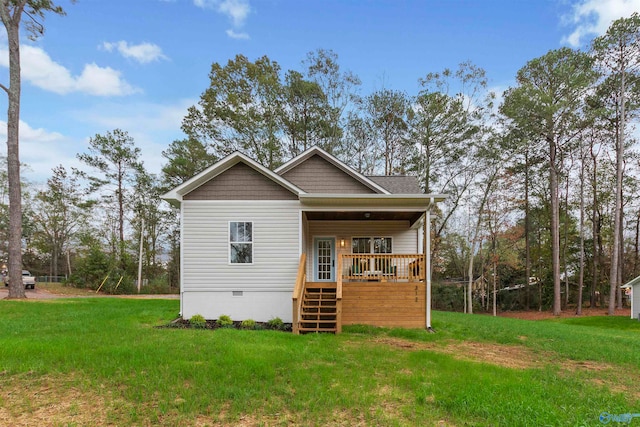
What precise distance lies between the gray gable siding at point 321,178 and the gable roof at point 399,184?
120 centimetres

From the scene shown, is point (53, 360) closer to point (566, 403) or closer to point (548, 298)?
point (566, 403)

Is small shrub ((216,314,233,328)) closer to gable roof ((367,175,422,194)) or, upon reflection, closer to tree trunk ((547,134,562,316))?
gable roof ((367,175,422,194))

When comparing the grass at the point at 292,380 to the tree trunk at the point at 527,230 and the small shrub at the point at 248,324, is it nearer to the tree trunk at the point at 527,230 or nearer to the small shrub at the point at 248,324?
the small shrub at the point at 248,324

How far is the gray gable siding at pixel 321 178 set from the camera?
12.3 meters

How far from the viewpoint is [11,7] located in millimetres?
13633

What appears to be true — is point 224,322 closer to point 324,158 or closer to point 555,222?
point 324,158

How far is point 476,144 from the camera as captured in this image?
21.9 m

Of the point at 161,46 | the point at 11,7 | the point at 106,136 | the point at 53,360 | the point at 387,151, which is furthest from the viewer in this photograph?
the point at 106,136

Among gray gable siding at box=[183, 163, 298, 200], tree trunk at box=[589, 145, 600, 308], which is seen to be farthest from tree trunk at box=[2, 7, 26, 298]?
tree trunk at box=[589, 145, 600, 308]

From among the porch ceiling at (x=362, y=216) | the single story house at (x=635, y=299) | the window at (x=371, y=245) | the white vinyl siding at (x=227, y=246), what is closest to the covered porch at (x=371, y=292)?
the porch ceiling at (x=362, y=216)

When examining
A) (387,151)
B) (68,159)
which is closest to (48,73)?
(68,159)

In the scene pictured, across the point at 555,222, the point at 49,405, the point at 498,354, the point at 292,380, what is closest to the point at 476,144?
the point at 555,222

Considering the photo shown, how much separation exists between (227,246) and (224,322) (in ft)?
6.61

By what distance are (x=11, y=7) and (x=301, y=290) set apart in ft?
54.1
